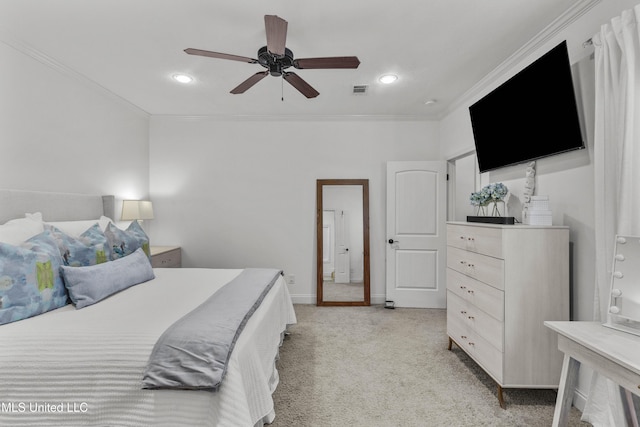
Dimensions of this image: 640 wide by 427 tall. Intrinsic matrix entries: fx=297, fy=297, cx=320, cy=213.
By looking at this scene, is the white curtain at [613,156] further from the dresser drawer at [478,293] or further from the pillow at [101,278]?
the pillow at [101,278]

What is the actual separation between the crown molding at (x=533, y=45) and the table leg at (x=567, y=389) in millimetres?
2096

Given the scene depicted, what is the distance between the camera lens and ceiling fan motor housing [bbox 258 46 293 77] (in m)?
2.16

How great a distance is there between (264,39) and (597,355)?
109 inches

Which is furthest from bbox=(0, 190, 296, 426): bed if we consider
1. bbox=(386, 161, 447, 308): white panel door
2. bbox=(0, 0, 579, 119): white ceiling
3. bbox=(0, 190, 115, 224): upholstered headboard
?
bbox=(386, 161, 447, 308): white panel door

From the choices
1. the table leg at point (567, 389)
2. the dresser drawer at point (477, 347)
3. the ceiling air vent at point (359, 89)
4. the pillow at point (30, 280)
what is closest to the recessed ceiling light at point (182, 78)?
the ceiling air vent at point (359, 89)

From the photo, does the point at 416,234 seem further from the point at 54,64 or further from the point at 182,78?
the point at 54,64

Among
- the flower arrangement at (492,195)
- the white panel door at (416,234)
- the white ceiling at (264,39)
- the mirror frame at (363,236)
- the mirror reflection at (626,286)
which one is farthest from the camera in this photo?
the mirror frame at (363,236)

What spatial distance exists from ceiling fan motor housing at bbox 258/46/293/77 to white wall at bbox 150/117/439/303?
1.97 meters

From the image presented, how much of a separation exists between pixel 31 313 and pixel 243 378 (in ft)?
4.27

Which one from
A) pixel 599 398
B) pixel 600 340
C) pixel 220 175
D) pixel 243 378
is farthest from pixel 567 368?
pixel 220 175

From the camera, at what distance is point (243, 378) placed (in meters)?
1.35

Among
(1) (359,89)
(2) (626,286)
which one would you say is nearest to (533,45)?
(1) (359,89)

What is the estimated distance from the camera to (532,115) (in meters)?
2.22

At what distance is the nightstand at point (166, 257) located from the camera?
3479 millimetres
